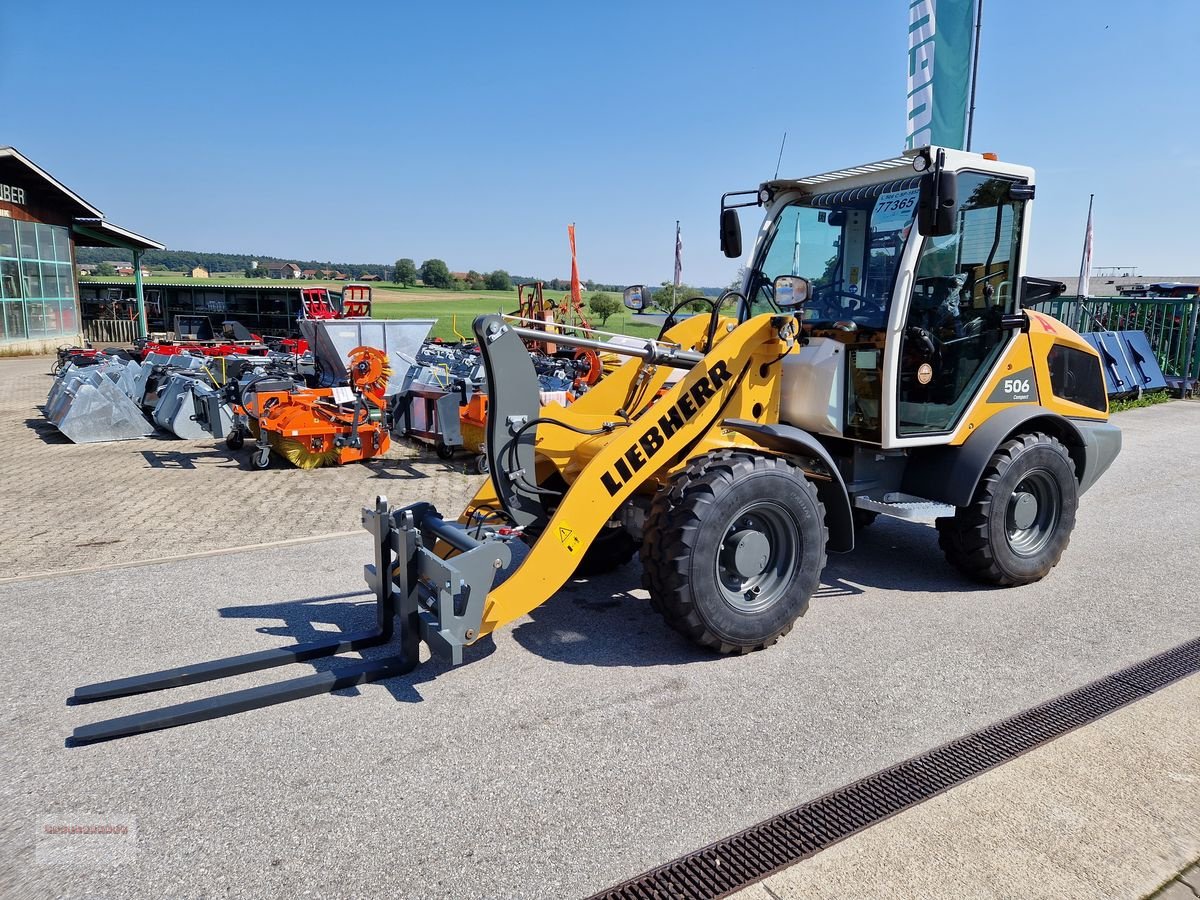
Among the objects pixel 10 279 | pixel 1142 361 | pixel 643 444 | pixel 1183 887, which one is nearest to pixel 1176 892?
pixel 1183 887

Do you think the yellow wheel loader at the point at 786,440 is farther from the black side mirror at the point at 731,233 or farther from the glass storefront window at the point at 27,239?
the glass storefront window at the point at 27,239

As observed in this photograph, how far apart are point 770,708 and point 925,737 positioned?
69 cm

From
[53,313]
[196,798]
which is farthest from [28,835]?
[53,313]

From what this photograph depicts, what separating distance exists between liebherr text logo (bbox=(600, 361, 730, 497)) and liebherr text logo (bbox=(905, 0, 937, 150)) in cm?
702

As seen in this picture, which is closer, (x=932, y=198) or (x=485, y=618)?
(x=485, y=618)

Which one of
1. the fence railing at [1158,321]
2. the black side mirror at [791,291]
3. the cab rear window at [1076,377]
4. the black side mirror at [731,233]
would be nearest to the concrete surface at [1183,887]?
the black side mirror at [791,291]

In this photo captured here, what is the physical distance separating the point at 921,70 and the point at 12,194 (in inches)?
978

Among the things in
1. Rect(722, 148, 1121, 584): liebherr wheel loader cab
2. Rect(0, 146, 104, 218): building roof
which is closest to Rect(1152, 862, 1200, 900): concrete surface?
Rect(722, 148, 1121, 584): liebherr wheel loader cab

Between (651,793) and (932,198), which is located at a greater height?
(932,198)

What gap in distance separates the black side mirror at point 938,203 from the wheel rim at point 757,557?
5.66 ft

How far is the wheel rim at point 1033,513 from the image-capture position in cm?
547

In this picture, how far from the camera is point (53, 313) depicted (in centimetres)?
2544

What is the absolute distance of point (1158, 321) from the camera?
675 inches

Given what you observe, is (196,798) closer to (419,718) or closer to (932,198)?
(419,718)
